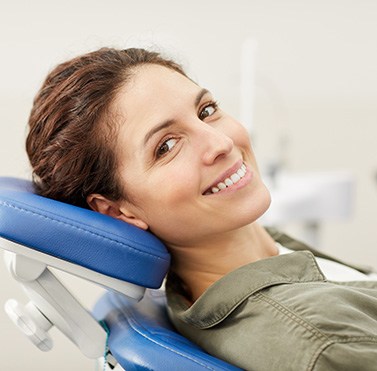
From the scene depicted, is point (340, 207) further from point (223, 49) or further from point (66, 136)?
point (66, 136)

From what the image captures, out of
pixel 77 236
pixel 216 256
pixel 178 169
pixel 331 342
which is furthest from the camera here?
pixel 216 256

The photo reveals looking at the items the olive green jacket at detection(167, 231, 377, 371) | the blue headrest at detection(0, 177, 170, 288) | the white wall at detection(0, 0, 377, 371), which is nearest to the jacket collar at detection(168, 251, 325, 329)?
the olive green jacket at detection(167, 231, 377, 371)

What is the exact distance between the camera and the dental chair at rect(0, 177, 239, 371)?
103 centimetres

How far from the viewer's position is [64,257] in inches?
41.4

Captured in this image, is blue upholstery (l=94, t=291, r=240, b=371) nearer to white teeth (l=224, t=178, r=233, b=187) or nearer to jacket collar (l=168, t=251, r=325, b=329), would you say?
jacket collar (l=168, t=251, r=325, b=329)

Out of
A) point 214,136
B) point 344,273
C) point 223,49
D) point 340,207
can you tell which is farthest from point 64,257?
point 223,49

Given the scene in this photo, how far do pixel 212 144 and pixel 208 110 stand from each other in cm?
13

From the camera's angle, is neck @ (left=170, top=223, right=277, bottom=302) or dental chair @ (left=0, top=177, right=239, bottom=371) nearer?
dental chair @ (left=0, top=177, right=239, bottom=371)

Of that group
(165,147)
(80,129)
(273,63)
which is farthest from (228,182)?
(273,63)

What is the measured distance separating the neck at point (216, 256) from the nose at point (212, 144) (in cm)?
16

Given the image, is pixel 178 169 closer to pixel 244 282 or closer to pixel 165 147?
pixel 165 147

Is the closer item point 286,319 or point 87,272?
point 286,319

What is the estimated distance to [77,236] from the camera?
1047 mm

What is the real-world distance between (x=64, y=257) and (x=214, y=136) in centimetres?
34
